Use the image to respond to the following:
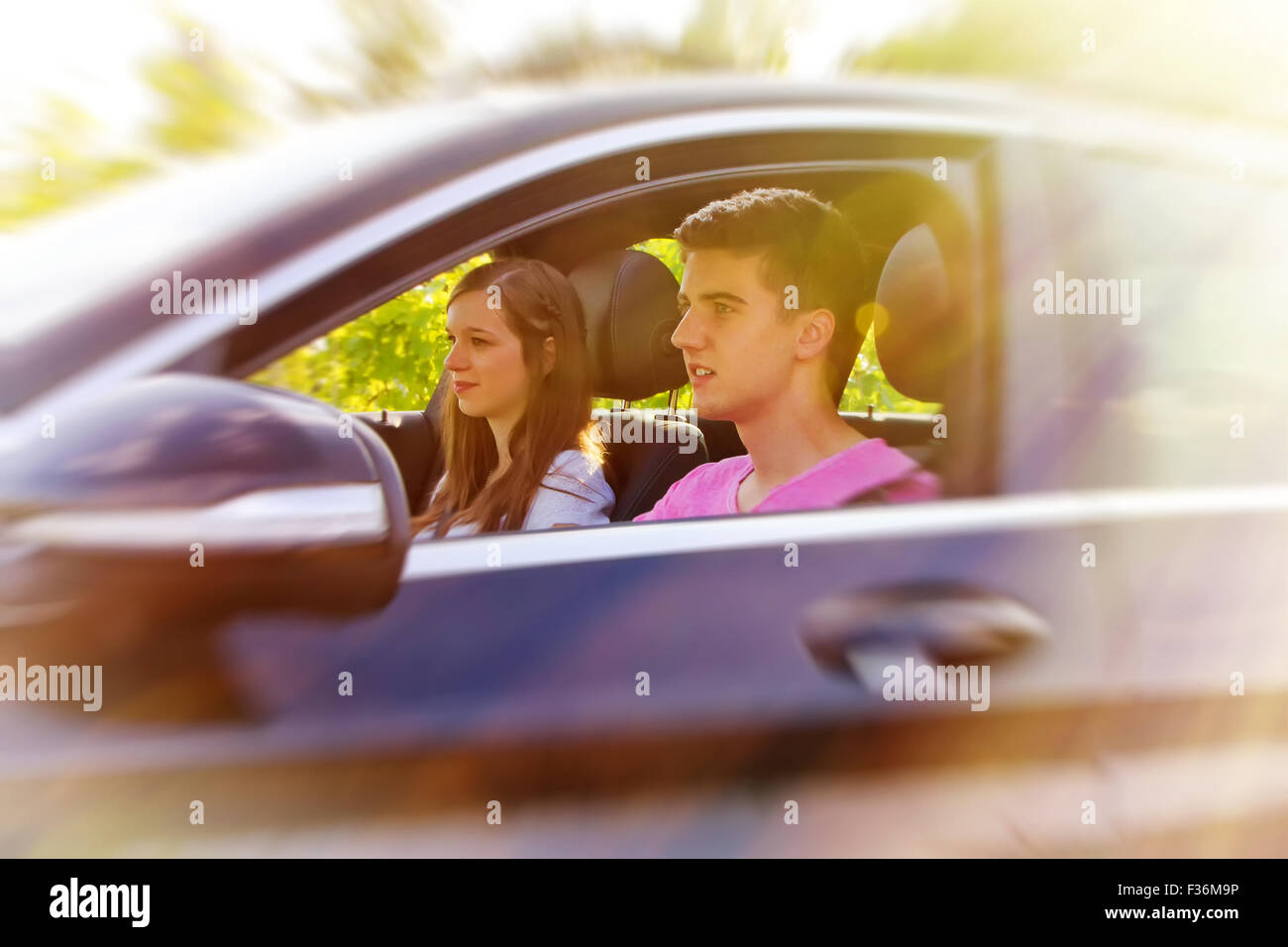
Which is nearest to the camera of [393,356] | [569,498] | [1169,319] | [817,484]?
[1169,319]

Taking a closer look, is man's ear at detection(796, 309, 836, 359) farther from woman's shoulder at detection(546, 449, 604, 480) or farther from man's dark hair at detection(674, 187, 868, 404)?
woman's shoulder at detection(546, 449, 604, 480)

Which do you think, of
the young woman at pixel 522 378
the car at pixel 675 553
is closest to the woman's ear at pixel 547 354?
the young woman at pixel 522 378

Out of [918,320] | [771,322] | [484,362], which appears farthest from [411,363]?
[918,320]

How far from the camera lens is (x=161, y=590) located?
1110mm

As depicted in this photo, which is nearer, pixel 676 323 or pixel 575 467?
pixel 575 467

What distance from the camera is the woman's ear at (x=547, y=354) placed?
284 centimetres

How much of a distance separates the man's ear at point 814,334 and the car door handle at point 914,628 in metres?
0.95

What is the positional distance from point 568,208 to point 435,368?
6.54ft

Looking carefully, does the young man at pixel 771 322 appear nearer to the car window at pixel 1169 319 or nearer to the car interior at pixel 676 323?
the car interior at pixel 676 323

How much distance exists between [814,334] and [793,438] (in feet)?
0.72

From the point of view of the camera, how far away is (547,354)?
2.85m

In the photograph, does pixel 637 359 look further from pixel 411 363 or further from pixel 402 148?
pixel 402 148

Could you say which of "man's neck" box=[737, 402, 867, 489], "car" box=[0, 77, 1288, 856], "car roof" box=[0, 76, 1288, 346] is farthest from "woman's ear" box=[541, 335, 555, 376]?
"car roof" box=[0, 76, 1288, 346]
